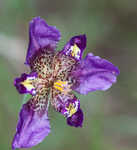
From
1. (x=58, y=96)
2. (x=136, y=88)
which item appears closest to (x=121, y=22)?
(x=136, y=88)

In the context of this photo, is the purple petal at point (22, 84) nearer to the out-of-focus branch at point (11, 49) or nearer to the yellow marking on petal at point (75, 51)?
the yellow marking on petal at point (75, 51)

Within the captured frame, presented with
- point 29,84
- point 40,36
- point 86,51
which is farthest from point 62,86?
point 86,51

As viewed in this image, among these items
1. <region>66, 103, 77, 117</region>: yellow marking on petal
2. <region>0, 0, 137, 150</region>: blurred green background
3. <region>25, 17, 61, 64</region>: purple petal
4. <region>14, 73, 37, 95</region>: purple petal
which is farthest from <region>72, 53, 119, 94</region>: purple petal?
<region>0, 0, 137, 150</region>: blurred green background

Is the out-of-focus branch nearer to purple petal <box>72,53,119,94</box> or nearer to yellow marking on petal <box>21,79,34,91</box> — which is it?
purple petal <box>72,53,119,94</box>

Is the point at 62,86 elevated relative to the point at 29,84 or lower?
elevated

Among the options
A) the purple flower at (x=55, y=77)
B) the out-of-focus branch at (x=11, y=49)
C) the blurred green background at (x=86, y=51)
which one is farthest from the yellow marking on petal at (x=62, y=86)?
the out-of-focus branch at (x=11, y=49)

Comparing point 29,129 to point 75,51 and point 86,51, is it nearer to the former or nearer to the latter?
point 75,51

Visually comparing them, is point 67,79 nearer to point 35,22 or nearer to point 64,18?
point 35,22
